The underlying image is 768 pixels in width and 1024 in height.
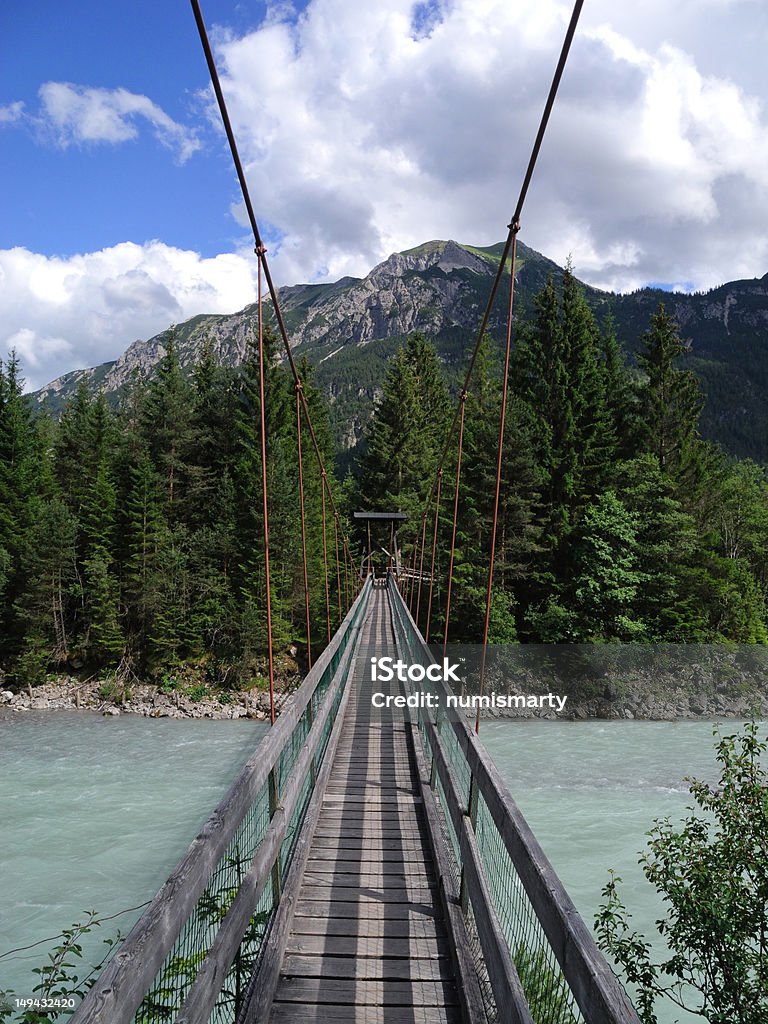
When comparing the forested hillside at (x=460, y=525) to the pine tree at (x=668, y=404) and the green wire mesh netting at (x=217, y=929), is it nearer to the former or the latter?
the pine tree at (x=668, y=404)

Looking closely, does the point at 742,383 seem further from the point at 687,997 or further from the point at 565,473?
the point at 687,997

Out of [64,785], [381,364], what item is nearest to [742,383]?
[381,364]

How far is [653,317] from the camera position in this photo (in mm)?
25266

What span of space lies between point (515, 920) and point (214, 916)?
976mm

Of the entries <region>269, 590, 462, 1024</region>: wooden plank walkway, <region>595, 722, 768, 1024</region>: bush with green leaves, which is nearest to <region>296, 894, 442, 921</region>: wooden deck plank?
<region>269, 590, 462, 1024</region>: wooden plank walkway

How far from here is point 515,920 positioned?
2184mm

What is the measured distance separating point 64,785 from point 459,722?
1345 centimetres

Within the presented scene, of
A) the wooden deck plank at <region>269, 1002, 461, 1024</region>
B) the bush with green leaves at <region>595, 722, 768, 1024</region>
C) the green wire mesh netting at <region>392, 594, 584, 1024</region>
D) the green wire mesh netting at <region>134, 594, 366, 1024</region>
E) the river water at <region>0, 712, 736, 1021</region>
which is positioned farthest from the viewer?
the river water at <region>0, 712, 736, 1021</region>

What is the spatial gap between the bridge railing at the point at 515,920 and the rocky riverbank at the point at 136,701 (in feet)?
61.4

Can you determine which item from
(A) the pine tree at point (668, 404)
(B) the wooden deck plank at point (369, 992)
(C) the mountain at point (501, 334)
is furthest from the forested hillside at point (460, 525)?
(C) the mountain at point (501, 334)

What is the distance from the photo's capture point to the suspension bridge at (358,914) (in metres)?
1.29

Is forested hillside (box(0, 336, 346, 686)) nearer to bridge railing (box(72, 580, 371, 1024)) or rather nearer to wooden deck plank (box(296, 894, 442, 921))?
wooden deck plank (box(296, 894, 442, 921))

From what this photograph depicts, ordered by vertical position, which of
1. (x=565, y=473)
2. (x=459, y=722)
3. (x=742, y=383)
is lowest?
(x=459, y=722)

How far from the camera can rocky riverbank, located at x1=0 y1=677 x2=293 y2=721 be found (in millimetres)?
21109
